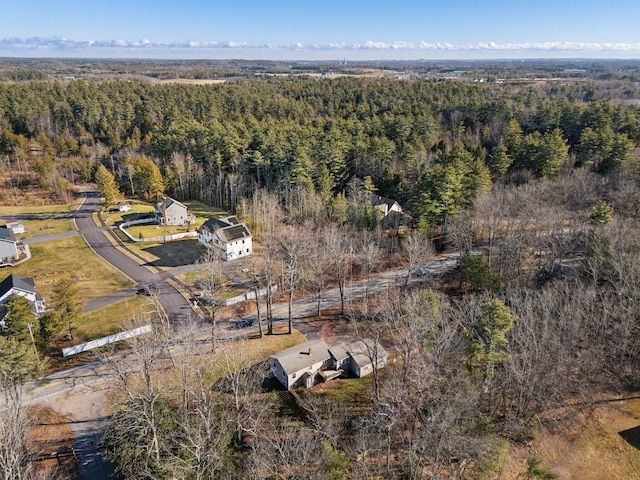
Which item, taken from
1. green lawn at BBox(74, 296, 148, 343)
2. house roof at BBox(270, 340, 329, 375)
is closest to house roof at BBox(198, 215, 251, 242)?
green lawn at BBox(74, 296, 148, 343)

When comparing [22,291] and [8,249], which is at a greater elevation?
[22,291]

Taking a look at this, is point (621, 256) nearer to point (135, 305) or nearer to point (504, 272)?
point (504, 272)

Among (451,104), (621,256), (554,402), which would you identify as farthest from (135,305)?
(451,104)

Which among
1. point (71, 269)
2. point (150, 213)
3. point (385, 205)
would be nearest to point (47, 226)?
point (150, 213)

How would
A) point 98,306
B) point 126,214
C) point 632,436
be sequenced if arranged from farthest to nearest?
point 126,214, point 98,306, point 632,436

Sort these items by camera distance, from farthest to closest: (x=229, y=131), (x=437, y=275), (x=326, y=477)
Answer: (x=229, y=131) < (x=437, y=275) < (x=326, y=477)

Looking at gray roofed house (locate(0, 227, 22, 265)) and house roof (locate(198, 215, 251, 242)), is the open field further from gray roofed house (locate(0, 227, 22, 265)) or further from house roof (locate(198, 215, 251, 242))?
gray roofed house (locate(0, 227, 22, 265))

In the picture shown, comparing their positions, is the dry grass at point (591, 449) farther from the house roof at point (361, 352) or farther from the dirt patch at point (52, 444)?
the dirt patch at point (52, 444)

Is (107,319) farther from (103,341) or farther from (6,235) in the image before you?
(6,235)
